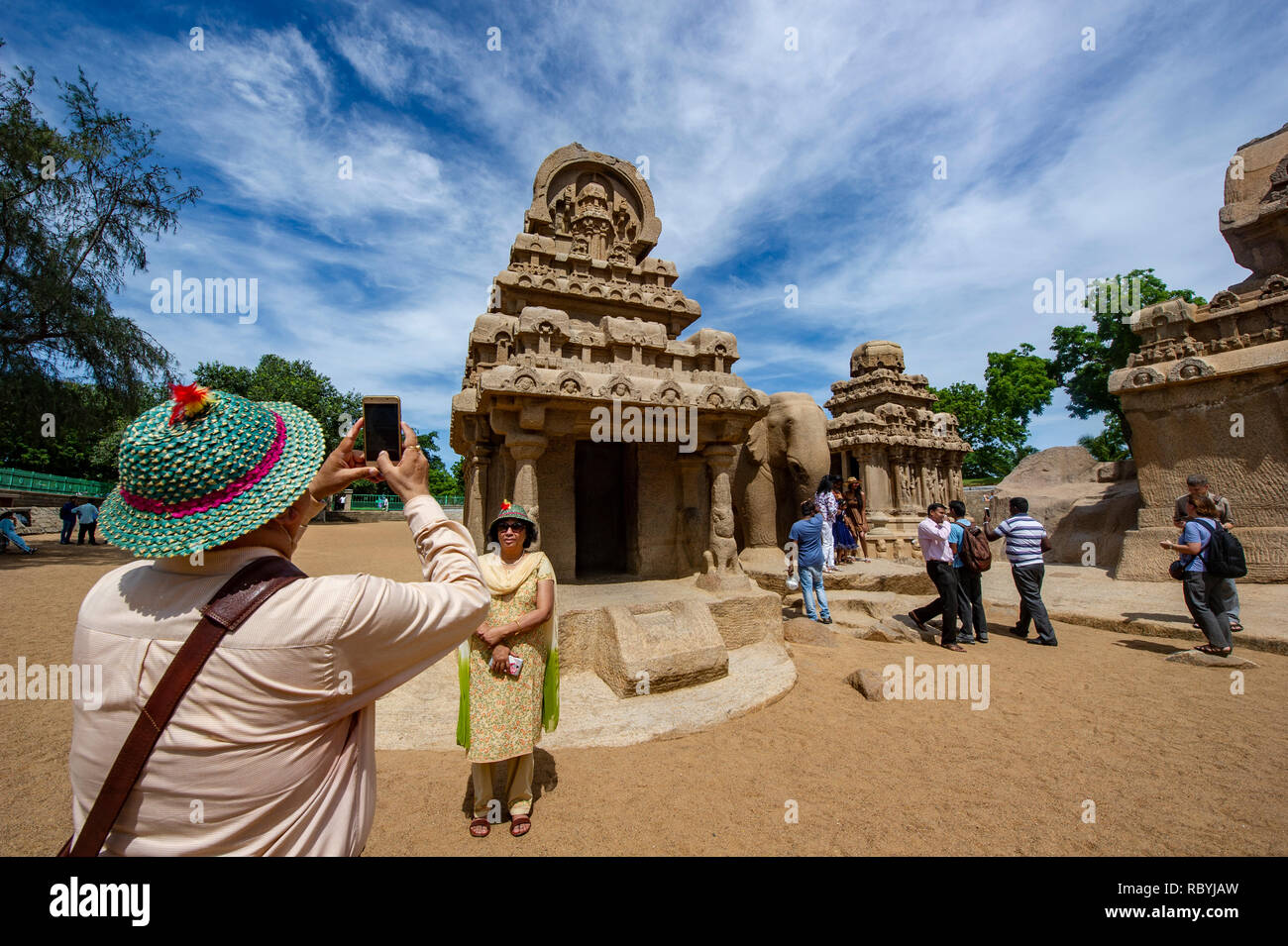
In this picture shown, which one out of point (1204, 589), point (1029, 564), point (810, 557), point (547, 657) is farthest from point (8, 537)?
point (1204, 589)

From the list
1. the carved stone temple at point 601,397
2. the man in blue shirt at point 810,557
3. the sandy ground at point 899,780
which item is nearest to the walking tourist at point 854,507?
the man in blue shirt at point 810,557

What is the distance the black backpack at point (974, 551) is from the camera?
21.2ft

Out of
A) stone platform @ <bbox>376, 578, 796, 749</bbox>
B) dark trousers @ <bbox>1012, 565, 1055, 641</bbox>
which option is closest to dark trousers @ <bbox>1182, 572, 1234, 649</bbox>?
dark trousers @ <bbox>1012, 565, 1055, 641</bbox>

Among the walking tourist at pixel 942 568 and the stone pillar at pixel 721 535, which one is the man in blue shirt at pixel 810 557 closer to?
the stone pillar at pixel 721 535

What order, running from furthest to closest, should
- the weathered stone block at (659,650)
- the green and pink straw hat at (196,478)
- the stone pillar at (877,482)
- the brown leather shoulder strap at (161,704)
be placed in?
the stone pillar at (877,482)
the weathered stone block at (659,650)
the green and pink straw hat at (196,478)
the brown leather shoulder strap at (161,704)

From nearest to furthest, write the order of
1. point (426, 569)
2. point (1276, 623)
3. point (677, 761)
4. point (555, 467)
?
point (426, 569)
point (677, 761)
point (1276, 623)
point (555, 467)

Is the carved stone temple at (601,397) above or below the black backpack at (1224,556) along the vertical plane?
above

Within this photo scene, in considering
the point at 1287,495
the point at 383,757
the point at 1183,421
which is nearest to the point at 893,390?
the point at 1183,421

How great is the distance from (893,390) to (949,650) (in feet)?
45.3

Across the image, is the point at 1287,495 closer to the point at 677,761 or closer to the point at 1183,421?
the point at 1183,421

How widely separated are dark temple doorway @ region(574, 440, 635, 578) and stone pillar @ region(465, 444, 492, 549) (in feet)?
5.77

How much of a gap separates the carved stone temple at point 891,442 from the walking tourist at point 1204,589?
404 inches

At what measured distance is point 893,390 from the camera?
59.6 feet

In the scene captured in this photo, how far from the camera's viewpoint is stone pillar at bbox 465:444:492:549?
7.37 metres
